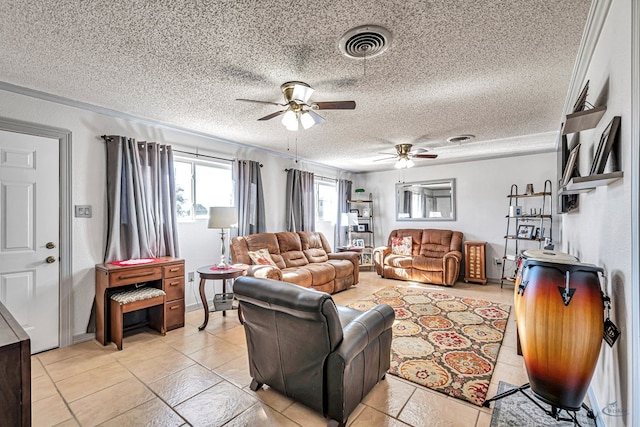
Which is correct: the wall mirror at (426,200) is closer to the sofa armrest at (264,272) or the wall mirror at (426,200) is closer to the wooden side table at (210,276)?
the sofa armrest at (264,272)

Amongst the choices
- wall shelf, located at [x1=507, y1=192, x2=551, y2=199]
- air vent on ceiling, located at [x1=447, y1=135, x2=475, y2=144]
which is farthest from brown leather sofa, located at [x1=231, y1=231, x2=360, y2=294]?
wall shelf, located at [x1=507, y1=192, x2=551, y2=199]

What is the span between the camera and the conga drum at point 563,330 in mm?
1346

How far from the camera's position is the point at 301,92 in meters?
2.55

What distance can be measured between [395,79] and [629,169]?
1.72 m

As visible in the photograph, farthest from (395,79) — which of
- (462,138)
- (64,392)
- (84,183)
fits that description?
(64,392)

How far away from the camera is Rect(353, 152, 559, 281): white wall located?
5.25m

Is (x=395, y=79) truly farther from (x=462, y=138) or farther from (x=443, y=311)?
(x=443, y=311)

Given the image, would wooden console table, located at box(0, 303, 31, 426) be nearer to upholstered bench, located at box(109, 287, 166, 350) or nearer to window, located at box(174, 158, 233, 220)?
upholstered bench, located at box(109, 287, 166, 350)

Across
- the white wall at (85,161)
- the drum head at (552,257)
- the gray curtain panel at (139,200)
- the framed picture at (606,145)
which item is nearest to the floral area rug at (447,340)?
the drum head at (552,257)

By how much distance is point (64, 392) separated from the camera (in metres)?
2.15

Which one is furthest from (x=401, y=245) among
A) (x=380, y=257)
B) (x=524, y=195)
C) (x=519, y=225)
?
(x=524, y=195)

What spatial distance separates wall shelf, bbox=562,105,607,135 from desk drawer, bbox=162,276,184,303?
3763 millimetres

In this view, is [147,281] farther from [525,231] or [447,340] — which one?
[525,231]

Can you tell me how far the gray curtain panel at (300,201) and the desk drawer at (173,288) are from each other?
7.82 ft
